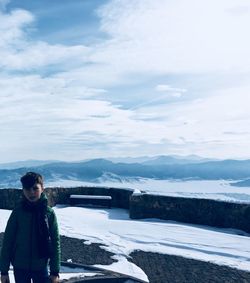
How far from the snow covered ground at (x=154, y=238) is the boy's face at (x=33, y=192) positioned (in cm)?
354

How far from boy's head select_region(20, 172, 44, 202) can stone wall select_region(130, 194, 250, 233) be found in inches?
343

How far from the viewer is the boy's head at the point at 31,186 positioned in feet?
13.5

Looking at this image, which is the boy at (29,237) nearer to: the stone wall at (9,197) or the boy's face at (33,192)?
the boy's face at (33,192)

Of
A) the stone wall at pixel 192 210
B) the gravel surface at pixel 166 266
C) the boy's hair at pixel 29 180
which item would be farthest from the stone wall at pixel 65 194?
the boy's hair at pixel 29 180

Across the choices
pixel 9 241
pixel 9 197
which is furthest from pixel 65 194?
pixel 9 241

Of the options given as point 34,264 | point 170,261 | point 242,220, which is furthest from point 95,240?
point 34,264

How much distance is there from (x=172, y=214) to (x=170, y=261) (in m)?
4.79

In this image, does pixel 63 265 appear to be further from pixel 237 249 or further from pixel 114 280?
pixel 237 249

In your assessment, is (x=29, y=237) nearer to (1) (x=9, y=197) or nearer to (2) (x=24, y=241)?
(2) (x=24, y=241)

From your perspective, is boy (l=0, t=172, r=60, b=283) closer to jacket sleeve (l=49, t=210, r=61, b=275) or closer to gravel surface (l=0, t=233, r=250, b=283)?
jacket sleeve (l=49, t=210, r=61, b=275)

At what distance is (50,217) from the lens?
428cm

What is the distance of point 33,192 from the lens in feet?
13.5

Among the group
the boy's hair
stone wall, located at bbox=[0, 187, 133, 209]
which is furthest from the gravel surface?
stone wall, located at bbox=[0, 187, 133, 209]

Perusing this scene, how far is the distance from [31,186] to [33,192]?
72mm
